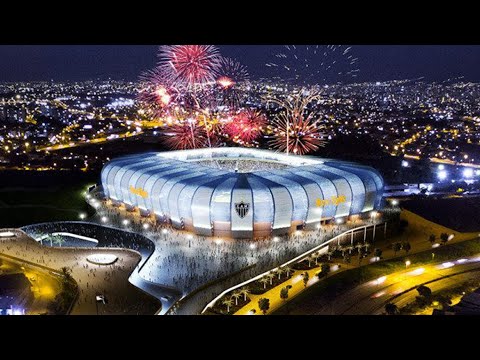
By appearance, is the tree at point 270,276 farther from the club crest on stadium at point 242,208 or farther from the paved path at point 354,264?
the club crest on stadium at point 242,208

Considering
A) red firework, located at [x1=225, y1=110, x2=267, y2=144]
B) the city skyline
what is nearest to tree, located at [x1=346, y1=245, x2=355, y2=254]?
the city skyline

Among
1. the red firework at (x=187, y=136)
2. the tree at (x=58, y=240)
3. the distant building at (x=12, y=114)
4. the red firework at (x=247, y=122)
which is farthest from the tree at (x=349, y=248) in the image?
the distant building at (x=12, y=114)

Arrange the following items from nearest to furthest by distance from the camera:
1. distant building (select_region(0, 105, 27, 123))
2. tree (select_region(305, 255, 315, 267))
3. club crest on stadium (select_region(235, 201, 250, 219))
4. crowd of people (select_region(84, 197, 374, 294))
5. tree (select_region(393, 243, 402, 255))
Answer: crowd of people (select_region(84, 197, 374, 294)) < tree (select_region(305, 255, 315, 267)) < tree (select_region(393, 243, 402, 255)) < club crest on stadium (select_region(235, 201, 250, 219)) < distant building (select_region(0, 105, 27, 123))

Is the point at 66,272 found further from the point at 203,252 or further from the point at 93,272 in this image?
the point at 203,252

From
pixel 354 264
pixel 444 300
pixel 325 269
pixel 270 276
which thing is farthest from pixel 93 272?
pixel 444 300

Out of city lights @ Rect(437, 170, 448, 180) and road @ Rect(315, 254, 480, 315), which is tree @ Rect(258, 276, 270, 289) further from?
city lights @ Rect(437, 170, 448, 180)

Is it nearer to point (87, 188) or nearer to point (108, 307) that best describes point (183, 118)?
point (87, 188)
